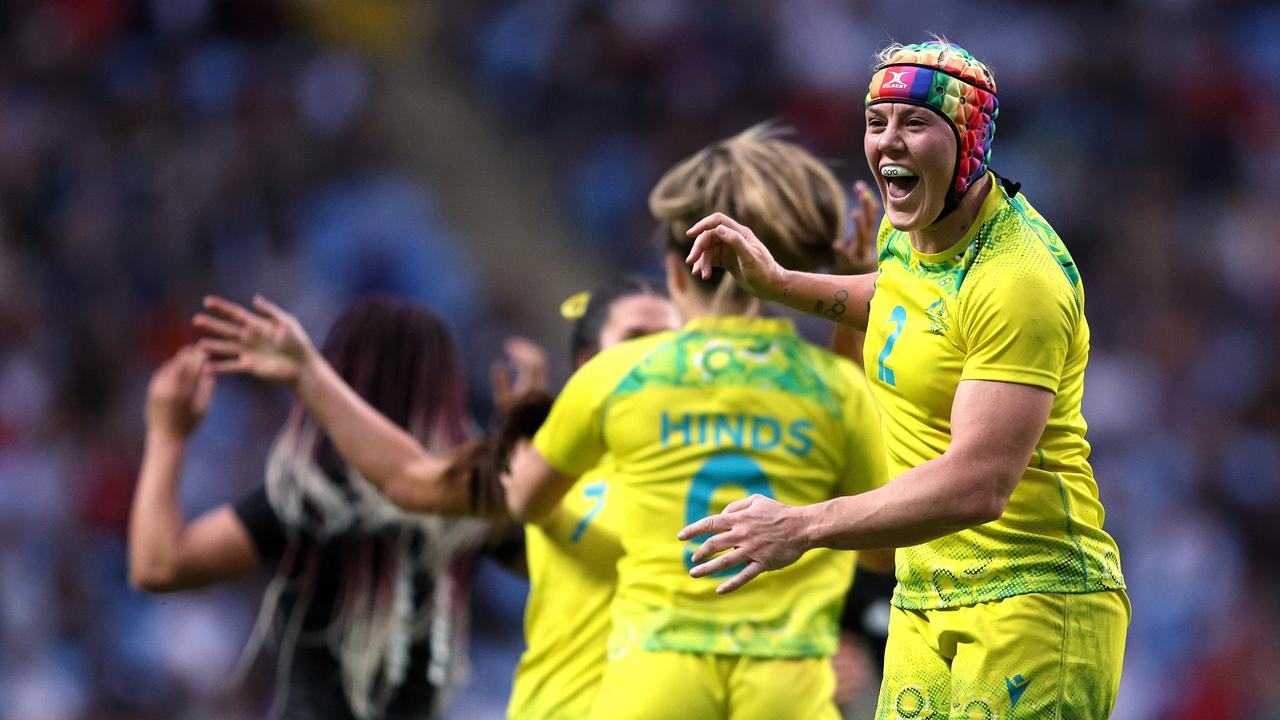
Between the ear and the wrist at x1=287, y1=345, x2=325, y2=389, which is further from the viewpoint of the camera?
the wrist at x1=287, y1=345, x2=325, y2=389

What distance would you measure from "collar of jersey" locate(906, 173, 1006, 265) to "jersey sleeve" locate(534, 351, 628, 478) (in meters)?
0.92

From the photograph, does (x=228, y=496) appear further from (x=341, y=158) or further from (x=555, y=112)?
(x=555, y=112)

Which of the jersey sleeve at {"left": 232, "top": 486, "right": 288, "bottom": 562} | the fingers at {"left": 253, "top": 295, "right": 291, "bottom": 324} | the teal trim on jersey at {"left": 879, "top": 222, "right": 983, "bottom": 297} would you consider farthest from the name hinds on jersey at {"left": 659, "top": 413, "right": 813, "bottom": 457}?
the jersey sleeve at {"left": 232, "top": 486, "right": 288, "bottom": 562}

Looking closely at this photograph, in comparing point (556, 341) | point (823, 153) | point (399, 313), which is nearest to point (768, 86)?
point (823, 153)

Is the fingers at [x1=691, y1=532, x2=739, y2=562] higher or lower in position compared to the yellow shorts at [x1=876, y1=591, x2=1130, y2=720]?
higher

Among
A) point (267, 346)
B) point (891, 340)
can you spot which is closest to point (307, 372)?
point (267, 346)

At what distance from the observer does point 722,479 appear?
12.5ft

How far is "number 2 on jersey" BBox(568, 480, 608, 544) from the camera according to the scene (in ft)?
14.1

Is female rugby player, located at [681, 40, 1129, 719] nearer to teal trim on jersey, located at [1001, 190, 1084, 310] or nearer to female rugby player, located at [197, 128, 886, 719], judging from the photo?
teal trim on jersey, located at [1001, 190, 1084, 310]

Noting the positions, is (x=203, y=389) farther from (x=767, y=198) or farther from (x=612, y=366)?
(x=767, y=198)

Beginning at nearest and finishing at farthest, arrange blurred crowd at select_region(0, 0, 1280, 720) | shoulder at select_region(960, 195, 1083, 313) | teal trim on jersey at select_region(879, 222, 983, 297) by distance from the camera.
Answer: shoulder at select_region(960, 195, 1083, 313) → teal trim on jersey at select_region(879, 222, 983, 297) → blurred crowd at select_region(0, 0, 1280, 720)

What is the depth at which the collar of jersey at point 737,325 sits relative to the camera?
394 cm

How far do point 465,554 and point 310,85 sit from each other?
775 cm

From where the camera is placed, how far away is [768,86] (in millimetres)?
12391
